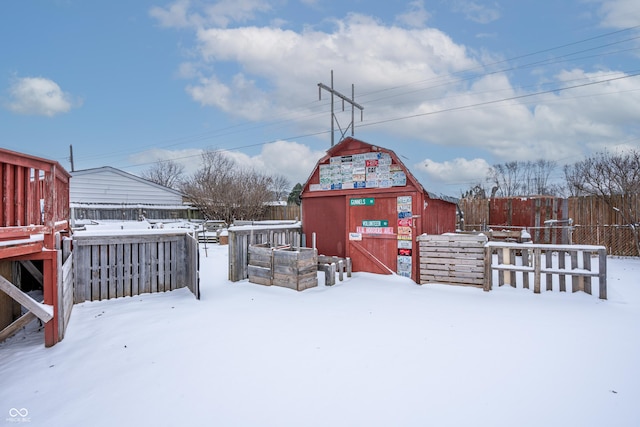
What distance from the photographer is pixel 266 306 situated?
5734 mm

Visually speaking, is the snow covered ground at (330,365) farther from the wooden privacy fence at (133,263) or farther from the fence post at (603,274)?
the wooden privacy fence at (133,263)

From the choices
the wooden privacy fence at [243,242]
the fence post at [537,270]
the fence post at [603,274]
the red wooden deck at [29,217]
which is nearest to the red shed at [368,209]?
the wooden privacy fence at [243,242]

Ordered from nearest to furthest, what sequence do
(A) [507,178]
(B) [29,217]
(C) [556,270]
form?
1. (B) [29,217]
2. (C) [556,270]
3. (A) [507,178]

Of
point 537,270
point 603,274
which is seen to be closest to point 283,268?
point 537,270

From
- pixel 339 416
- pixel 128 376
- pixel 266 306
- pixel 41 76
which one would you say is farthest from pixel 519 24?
pixel 41 76

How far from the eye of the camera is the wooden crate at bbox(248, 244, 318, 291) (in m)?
6.89

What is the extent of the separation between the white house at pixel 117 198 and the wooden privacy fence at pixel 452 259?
19135 mm

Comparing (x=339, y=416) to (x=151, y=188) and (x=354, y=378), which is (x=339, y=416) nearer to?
(x=354, y=378)

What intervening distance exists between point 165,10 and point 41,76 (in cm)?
594

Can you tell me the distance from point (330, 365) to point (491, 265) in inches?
194

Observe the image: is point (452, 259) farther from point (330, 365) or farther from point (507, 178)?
point (507, 178)

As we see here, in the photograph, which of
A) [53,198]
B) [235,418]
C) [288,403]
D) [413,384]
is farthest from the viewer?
[53,198]

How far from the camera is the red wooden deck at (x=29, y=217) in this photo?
3312 millimetres

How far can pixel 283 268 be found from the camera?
279 inches
